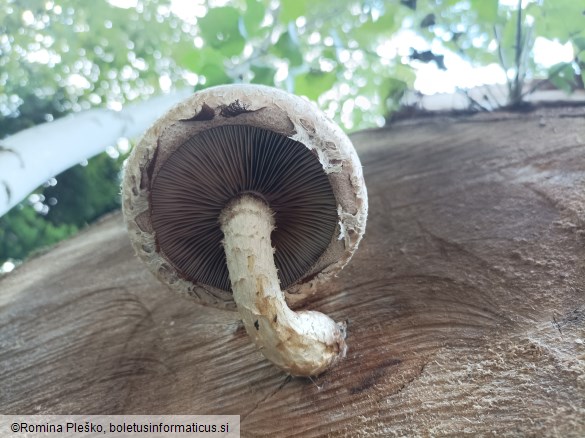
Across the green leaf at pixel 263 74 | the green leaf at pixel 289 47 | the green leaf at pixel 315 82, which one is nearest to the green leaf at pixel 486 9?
the green leaf at pixel 315 82

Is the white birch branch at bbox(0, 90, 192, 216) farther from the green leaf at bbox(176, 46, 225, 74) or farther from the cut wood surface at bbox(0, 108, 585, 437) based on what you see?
the cut wood surface at bbox(0, 108, 585, 437)

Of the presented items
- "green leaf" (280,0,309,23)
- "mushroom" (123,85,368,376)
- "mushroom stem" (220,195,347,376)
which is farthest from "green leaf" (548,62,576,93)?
"mushroom stem" (220,195,347,376)

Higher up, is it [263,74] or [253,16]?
[253,16]

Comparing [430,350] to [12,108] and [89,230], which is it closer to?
[89,230]

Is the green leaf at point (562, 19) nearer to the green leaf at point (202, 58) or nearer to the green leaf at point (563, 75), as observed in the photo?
the green leaf at point (563, 75)

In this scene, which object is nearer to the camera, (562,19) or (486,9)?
(562,19)

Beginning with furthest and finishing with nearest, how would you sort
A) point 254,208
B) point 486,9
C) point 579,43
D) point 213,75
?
point 213,75
point 486,9
point 579,43
point 254,208

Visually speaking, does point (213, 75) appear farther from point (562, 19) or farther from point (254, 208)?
point (562, 19)

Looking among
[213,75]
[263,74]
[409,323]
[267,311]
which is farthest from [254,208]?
[263,74]
